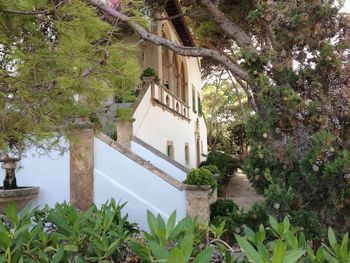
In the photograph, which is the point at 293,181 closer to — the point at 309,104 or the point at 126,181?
the point at 309,104

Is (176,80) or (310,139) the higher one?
(176,80)

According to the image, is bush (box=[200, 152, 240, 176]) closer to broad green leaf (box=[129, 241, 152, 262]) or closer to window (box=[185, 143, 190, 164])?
A: window (box=[185, 143, 190, 164])

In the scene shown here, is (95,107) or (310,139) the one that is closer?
(310,139)

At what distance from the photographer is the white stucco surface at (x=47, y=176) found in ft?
25.9

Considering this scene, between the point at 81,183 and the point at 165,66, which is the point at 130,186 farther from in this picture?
the point at 165,66

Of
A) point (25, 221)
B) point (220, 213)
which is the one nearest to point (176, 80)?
point (220, 213)

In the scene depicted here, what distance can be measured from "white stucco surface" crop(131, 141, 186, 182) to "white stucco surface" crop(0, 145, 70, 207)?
2.44 m

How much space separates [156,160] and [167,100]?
354 centimetres

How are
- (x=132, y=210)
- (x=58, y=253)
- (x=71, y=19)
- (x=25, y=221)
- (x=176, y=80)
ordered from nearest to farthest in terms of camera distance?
(x=58, y=253) < (x=25, y=221) < (x=71, y=19) < (x=132, y=210) < (x=176, y=80)

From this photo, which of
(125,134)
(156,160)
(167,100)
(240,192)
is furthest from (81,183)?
(240,192)

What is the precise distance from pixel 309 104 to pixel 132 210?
5338mm

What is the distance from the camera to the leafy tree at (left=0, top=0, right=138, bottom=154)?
2.59 metres

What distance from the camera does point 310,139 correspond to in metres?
3.35

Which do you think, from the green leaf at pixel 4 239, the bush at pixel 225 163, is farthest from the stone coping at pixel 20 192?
the bush at pixel 225 163
